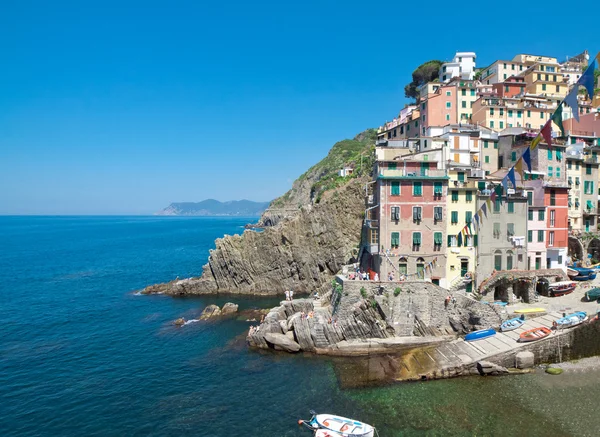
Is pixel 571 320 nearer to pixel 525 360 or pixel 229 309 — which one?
pixel 525 360

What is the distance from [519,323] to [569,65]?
85.5 metres

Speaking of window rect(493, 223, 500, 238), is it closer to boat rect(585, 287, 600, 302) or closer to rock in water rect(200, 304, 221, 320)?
boat rect(585, 287, 600, 302)

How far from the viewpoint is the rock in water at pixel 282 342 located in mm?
37188

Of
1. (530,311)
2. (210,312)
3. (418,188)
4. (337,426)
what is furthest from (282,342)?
(530,311)

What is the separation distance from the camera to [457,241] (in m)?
41.7

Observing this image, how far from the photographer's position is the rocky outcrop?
205 feet

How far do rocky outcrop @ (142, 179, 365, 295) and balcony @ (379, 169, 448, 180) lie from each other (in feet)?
66.8

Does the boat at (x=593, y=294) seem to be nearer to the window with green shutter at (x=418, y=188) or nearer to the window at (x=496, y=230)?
the window at (x=496, y=230)

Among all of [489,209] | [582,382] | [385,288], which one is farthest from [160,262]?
[582,382]

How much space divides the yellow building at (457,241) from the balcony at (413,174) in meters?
2.17

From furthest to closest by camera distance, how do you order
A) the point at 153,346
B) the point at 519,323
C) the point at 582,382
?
1. the point at 153,346
2. the point at 519,323
3. the point at 582,382

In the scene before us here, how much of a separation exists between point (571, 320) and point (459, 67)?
72798 millimetres

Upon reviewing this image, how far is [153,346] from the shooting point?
40.9 m

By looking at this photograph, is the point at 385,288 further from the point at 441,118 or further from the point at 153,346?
the point at 441,118
